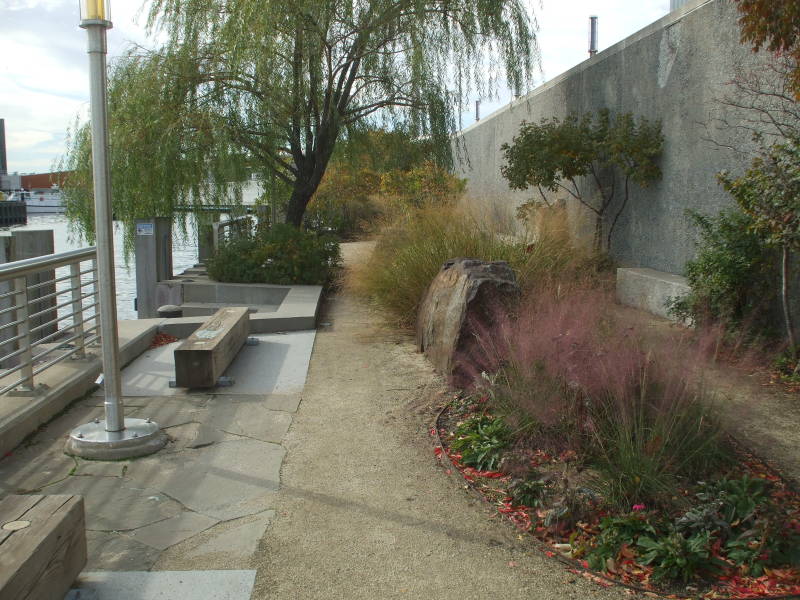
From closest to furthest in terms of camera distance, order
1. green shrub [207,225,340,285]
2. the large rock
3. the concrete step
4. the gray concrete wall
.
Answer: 1. the large rock
2. the gray concrete wall
3. the concrete step
4. green shrub [207,225,340,285]

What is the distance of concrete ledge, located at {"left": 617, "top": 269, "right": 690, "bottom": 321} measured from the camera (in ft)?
25.6

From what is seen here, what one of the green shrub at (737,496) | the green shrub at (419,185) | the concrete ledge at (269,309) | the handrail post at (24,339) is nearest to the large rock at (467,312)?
the green shrub at (737,496)

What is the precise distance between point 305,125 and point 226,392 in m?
7.32

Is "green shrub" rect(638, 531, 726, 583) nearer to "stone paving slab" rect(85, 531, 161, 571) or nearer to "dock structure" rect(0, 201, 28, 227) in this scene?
"stone paving slab" rect(85, 531, 161, 571)

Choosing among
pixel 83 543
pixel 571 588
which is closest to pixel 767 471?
pixel 571 588

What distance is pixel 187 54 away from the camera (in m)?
10.9

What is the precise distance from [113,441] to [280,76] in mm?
7591

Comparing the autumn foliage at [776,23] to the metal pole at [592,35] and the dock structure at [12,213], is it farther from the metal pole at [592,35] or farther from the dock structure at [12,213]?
the dock structure at [12,213]

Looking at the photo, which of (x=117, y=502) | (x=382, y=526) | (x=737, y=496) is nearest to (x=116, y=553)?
(x=117, y=502)

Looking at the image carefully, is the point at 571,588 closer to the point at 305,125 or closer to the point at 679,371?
the point at 679,371

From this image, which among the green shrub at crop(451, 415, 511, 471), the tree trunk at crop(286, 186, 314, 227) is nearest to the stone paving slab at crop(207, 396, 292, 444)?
the green shrub at crop(451, 415, 511, 471)

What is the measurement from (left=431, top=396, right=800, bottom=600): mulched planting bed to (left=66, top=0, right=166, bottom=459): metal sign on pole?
190 centimetres

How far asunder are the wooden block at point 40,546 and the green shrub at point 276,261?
27.4 ft

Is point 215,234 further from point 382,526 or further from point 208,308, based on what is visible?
point 382,526
